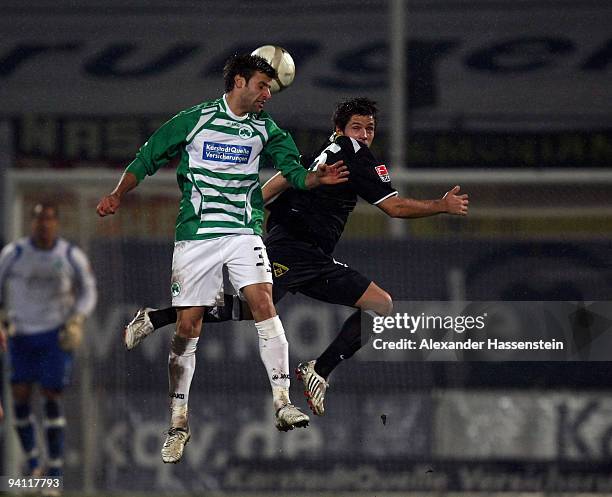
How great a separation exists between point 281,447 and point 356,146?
282 centimetres

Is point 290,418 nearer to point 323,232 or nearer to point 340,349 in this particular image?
point 340,349

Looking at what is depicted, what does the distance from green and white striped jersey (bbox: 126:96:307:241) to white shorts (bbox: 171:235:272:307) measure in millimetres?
61

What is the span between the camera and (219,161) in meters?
8.36

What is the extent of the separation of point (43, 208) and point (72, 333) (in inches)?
36.9

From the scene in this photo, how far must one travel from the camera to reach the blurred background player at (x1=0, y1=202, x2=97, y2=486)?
10.6 m

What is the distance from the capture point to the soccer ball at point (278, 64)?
8.77 m

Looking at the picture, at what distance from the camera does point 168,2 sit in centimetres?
1998

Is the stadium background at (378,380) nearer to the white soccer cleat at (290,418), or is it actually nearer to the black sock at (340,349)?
the black sock at (340,349)

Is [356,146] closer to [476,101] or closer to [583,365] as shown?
[583,365]

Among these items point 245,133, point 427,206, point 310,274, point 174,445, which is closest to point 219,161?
point 245,133

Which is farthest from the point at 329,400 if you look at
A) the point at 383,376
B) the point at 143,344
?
the point at 143,344

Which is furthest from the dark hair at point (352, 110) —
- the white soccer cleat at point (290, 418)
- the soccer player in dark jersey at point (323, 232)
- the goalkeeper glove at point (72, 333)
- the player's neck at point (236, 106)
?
the goalkeeper glove at point (72, 333)

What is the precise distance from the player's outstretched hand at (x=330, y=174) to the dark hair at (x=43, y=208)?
3314 millimetres

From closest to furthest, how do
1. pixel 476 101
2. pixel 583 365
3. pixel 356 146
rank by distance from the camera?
pixel 356 146, pixel 583 365, pixel 476 101
